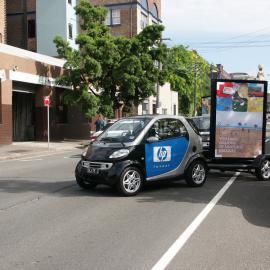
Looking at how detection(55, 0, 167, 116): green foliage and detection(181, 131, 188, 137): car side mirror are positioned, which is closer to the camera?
detection(181, 131, 188, 137): car side mirror

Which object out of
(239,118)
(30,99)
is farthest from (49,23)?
(239,118)

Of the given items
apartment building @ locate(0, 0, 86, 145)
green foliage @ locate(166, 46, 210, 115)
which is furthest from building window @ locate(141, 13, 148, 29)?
green foliage @ locate(166, 46, 210, 115)

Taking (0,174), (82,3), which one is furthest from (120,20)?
(0,174)

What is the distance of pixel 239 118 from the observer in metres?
13.2

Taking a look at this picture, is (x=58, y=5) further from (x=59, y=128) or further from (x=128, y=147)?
(x=128, y=147)

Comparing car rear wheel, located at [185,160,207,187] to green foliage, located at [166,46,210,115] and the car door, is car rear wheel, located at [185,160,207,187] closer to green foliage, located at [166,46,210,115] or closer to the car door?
the car door

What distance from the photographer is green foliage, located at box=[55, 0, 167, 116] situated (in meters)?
29.2

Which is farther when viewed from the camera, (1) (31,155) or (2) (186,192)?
(1) (31,155)

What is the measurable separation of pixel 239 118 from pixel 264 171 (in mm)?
1522

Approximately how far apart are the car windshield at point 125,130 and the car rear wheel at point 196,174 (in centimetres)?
153

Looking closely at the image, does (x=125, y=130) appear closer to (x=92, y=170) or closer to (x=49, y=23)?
(x=92, y=170)

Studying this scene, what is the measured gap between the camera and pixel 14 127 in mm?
30219

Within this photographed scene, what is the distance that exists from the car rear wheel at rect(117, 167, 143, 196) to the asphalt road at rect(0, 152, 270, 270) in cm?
18

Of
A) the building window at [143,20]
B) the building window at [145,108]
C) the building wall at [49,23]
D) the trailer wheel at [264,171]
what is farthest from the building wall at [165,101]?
the trailer wheel at [264,171]
